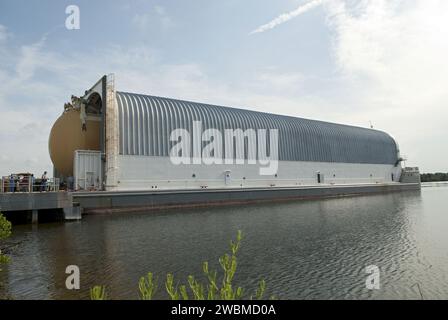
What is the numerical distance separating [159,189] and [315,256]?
24377mm

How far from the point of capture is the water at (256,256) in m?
9.82

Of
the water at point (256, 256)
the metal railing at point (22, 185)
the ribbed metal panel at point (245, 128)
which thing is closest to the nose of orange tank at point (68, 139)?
the ribbed metal panel at point (245, 128)

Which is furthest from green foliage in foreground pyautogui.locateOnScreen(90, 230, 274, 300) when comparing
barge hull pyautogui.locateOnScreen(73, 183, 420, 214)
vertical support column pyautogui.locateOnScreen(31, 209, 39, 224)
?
barge hull pyautogui.locateOnScreen(73, 183, 420, 214)

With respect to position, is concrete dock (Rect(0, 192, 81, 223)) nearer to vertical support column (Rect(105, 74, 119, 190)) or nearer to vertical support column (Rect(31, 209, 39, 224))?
vertical support column (Rect(31, 209, 39, 224))

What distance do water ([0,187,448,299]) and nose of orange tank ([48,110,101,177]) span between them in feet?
43.5

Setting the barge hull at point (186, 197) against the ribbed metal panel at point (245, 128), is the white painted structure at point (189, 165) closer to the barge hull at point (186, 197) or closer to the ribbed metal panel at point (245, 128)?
the ribbed metal panel at point (245, 128)

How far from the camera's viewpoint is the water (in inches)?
387

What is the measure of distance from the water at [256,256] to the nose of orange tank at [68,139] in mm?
13252

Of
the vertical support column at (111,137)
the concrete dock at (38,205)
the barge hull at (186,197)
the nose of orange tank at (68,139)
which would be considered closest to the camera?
the concrete dock at (38,205)

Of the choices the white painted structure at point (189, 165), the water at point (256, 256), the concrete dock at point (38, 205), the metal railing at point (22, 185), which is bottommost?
the water at point (256, 256)

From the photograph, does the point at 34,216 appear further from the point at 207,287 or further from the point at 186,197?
the point at 207,287

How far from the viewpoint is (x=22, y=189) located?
27062 mm
